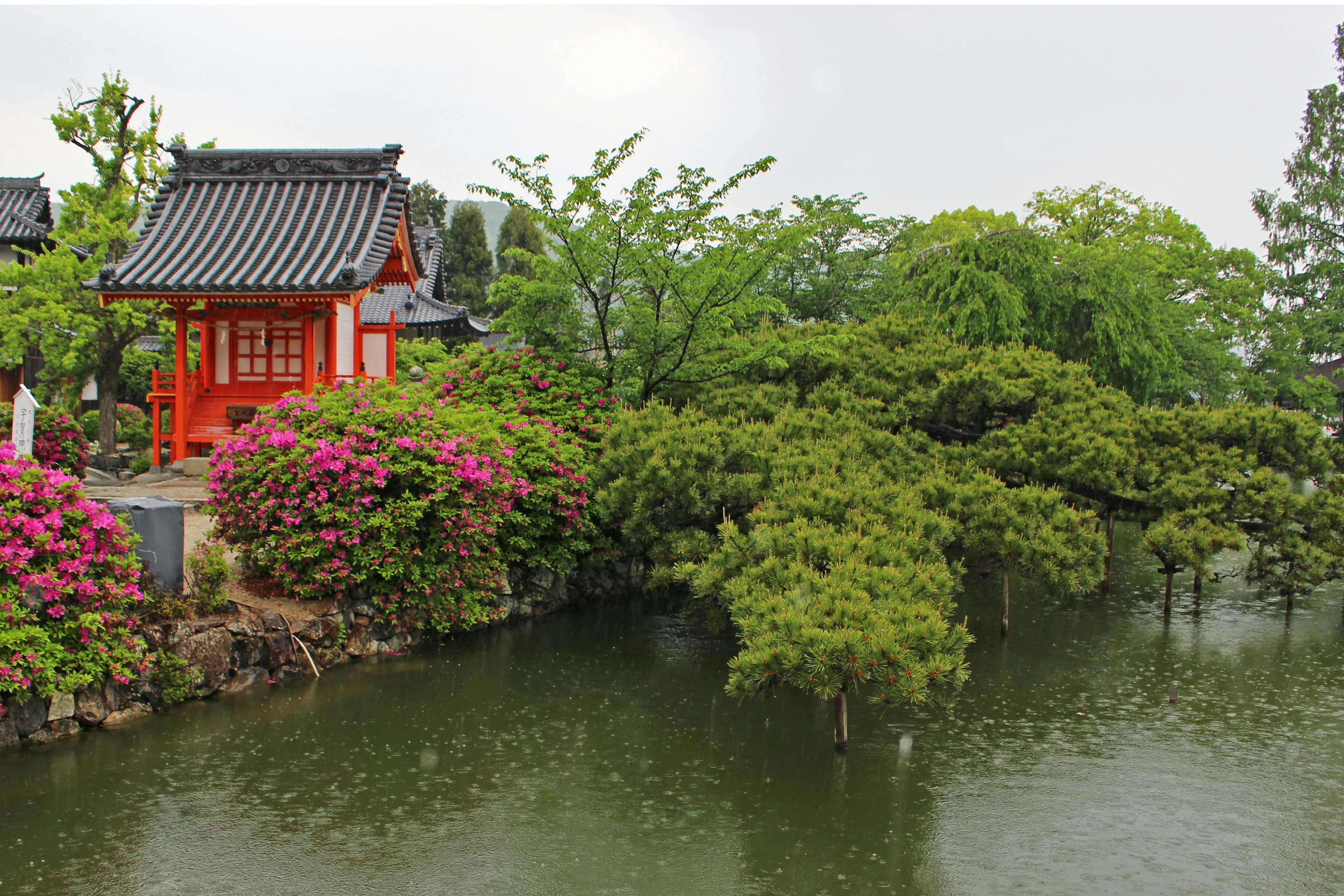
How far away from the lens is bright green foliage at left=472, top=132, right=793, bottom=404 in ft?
45.3

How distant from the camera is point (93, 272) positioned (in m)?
17.9

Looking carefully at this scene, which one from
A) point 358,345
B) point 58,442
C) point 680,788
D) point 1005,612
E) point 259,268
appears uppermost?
point 259,268

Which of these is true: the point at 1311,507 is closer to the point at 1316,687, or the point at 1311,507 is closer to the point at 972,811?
the point at 1316,687

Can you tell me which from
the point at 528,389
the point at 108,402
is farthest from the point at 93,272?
the point at 528,389

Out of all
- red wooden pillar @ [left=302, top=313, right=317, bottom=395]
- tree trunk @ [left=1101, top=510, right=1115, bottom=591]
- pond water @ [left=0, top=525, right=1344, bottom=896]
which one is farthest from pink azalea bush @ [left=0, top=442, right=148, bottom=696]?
tree trunk @ [left=1101, top=510, right=1115, bottom=591]

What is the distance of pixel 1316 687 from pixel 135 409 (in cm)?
2639

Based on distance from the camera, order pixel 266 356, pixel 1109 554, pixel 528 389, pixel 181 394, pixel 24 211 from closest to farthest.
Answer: pixel 528 389
pixel 1109 554
pixel 181 394
pixel 266 356
pixel 24 211

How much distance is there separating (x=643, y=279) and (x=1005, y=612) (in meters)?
6.72

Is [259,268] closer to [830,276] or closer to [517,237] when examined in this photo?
[830,276]

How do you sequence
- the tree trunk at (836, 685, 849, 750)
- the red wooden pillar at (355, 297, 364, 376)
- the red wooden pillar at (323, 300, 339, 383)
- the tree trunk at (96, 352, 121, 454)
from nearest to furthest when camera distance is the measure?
the tree trunk at (836, 685, 849, 750) → the red wooden pillar at (323, 300, 339, 383) → the red wooden pillar at (355, 297, 364, 376) → the tree trunk at (96, 352, 121, 454)

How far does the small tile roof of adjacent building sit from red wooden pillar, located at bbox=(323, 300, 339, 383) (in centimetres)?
1290

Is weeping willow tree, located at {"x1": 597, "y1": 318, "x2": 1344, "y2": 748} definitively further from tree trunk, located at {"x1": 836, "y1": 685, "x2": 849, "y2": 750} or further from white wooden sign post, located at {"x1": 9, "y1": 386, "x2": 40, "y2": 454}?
white wooden sign post, located at {"x1": 9, "y1": 386, "x2": 40, "y2": 454}

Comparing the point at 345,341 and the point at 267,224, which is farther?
the point at 345,341

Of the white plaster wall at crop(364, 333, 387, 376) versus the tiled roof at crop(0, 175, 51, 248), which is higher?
the tiled roof at crop(0, 175, 51, 248)
